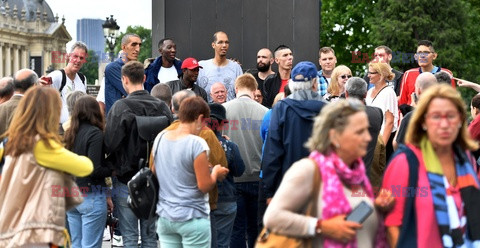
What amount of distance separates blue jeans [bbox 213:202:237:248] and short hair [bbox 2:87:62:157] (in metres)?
2.87

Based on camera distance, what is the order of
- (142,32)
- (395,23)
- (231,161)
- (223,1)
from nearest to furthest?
(231,161)
(223,1)
(395,23)
(142,32)

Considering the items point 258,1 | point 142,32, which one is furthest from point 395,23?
point 142,32

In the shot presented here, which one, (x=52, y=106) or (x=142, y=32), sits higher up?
(x=142, y=32)

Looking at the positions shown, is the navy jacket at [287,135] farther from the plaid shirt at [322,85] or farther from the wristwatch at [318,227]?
the plaid shirt at [322,85]

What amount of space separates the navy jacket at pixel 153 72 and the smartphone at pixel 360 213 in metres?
7.34

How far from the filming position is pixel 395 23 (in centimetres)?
4503

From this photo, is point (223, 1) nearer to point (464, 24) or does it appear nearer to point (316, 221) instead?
point (316, 221)

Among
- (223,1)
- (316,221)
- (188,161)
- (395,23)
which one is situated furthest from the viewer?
(395,23)

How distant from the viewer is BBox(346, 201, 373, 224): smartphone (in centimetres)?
532

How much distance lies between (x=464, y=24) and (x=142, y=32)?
378ft

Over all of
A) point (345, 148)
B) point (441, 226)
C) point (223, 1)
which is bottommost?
point (441, 226)

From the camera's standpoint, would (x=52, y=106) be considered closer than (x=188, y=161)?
Yes

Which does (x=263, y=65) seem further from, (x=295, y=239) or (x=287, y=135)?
(x=295, y=239)

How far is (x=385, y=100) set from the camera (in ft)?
35.5
